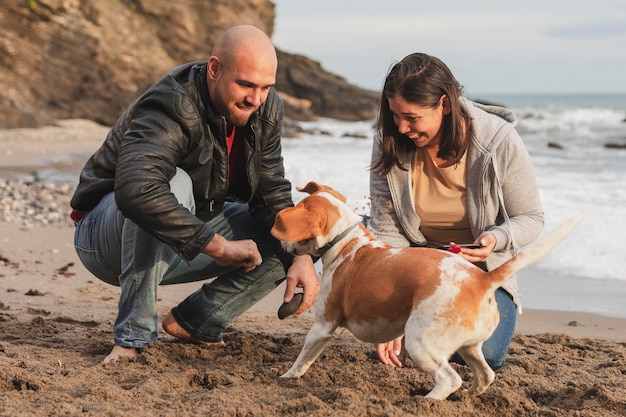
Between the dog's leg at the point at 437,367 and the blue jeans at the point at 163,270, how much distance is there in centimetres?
153

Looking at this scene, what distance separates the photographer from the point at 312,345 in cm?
379

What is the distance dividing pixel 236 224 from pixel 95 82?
72.3 feet

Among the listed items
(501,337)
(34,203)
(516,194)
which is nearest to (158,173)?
(516,194)

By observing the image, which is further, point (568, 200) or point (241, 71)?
point (568, 200)

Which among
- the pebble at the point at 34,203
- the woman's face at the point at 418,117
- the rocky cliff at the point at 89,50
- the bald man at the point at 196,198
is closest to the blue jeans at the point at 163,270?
the bald man at the point at 196,198

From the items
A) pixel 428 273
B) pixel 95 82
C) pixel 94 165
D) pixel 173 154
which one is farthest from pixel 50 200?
pixel 95 82

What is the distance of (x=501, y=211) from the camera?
454 cm

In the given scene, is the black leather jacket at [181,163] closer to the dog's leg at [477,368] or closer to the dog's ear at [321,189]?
the dog's ear at [321,189]

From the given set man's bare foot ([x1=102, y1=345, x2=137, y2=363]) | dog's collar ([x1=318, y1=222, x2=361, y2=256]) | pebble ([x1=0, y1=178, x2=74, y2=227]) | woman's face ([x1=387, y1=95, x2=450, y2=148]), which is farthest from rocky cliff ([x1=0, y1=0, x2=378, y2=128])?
dog's collar ([x1=318, y1=222, x2=361, y2=256])

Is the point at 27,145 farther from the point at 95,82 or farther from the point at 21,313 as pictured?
the point at 21,313

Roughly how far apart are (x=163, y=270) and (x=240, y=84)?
1078 millimetres

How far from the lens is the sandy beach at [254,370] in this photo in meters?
3.54

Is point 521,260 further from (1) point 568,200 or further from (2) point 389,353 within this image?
(1) point 568,200

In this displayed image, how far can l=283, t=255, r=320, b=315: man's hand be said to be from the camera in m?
4.34
